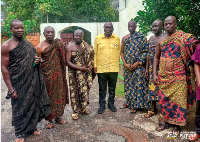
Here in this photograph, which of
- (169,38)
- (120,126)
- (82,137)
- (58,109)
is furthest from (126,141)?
(169,38)

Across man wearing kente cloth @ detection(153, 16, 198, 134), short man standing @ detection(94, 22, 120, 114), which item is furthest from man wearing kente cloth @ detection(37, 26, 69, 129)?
man wearing kente cloth @ detection(153, 16, 198, 134)

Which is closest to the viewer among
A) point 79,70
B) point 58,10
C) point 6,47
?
point 6,47

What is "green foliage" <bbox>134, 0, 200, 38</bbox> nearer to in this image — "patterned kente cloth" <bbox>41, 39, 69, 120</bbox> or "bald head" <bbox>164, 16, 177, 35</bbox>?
"bald head" <bbox>164, 16, 177, 35</bbox>

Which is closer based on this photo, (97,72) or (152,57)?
(152,57)

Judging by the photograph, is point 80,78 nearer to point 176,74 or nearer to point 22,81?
point 22,81

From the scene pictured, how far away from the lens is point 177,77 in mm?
3111

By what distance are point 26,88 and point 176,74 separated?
8.52 ft

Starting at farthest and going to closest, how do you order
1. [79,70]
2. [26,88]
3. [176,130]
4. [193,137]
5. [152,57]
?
[79,70] < [152,57] < [176,130] < [26,88] < [193,137]

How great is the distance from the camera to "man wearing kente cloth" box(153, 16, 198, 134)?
305 centimetres

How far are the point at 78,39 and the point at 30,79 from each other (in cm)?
130

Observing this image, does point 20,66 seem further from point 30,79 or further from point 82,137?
point 82,137

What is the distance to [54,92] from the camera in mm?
3527

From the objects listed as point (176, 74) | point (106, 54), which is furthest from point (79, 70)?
point (176, 74)

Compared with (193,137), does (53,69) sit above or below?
above
